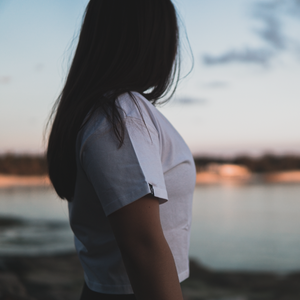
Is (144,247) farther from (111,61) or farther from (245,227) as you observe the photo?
(245,227)

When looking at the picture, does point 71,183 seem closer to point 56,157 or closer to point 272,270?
point 56,157

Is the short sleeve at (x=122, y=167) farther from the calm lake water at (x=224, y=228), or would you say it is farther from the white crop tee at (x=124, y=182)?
the calm lake water at (x=224, y=228)

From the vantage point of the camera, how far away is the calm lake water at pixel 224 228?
8.40 meters

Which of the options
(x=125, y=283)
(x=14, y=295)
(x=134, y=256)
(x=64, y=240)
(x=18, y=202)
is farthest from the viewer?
(x=18, y=202)

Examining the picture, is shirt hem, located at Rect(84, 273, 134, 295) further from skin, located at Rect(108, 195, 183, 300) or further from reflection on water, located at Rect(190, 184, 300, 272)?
reflection on water, located at Rect(190, 184, 300, 272)

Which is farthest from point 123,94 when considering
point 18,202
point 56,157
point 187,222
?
point 18,202

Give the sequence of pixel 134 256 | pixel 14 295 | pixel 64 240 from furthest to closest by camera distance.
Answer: pixel 64 240 → pixel 14 295 → pixel 134 256

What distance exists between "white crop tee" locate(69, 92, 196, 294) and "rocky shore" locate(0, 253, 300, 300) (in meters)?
3.03

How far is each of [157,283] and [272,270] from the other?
319 inches

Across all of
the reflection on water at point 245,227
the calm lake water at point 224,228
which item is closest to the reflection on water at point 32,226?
the calm lake water at point 224,228

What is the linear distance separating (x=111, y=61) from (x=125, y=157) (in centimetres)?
27

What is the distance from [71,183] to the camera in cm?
69

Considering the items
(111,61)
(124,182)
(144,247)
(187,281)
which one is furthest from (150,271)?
(187,281)

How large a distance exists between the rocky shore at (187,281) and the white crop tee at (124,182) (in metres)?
3.03
